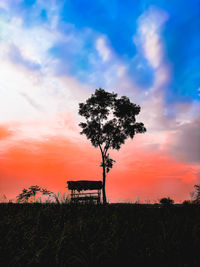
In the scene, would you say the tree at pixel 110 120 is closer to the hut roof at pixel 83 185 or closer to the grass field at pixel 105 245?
the hut roof at pixel 83 185

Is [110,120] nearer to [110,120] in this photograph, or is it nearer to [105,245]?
[110,120]

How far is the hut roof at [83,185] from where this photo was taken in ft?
49.1

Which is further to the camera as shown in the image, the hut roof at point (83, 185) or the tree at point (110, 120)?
the tree at point (110, 120)

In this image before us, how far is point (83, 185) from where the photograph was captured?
15.5m

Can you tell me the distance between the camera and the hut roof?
15.0m

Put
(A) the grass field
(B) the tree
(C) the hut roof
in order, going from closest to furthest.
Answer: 1. (A) the grass field
2. (C) the hut roof
3. (B) the tree

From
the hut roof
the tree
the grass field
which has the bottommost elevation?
the grass field

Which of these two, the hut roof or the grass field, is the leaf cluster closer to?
the hut roof

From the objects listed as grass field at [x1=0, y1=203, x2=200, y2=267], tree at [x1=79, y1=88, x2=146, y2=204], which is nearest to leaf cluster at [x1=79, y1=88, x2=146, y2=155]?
tree at [x1=79, y1=88, x2=146, y2=204]

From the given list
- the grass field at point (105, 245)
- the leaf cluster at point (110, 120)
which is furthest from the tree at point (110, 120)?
the grass field at point (105, 245)

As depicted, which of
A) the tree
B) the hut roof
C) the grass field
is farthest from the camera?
the tree

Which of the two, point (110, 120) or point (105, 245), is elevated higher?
point (110, 120)

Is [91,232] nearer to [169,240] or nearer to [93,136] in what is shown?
[169,240]

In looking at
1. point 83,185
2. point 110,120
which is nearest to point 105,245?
point 83,185
